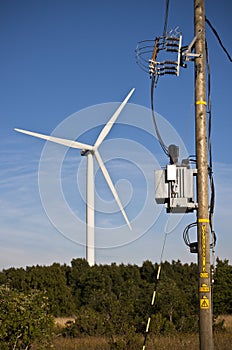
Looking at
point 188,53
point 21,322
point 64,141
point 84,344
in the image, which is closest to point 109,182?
point 64,141

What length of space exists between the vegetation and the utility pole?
19.6 ft

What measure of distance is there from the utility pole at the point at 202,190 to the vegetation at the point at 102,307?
235 inches

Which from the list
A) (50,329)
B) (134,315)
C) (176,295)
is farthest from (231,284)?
(50,329)

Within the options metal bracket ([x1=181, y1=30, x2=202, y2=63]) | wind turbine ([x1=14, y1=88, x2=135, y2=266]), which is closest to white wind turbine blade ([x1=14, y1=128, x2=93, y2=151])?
wind turbine ([x1=14, y1=88, x2=135, y2=266])

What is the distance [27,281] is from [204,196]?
A: 34909 millimetres

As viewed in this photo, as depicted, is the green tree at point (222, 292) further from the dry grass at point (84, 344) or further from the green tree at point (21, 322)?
the green tree at point (21, 322)

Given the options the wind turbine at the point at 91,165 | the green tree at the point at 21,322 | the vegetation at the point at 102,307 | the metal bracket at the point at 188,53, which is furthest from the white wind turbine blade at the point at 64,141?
the metal bracket at the point at 188,53

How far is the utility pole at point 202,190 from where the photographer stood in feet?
27.8

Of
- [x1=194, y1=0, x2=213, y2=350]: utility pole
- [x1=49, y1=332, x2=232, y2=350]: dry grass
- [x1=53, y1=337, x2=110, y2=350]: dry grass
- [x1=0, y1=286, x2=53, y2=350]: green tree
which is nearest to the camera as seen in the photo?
[x1=194, y1=0, x2=213, y2=350]: utility pole

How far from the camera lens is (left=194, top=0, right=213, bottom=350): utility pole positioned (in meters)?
8.48

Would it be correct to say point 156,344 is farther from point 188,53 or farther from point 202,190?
point 188,53

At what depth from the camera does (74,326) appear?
22281 mm

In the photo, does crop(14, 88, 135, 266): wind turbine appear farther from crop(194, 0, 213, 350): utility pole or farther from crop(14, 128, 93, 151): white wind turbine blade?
crop(194, 0, 213, 350): utility pole

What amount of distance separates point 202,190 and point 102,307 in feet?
69.9
